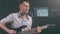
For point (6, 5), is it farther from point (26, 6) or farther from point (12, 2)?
point (26, 6)

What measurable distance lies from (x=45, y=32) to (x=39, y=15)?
9.4 inches

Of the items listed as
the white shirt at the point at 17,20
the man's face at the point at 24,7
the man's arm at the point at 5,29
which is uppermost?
the man's face at the point at 24,7

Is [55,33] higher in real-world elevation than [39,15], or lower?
lower

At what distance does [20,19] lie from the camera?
1944 millimetres

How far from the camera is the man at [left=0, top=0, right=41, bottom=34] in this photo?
192cm

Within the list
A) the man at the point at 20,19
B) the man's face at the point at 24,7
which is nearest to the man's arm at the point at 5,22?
the man at the point at 20,19

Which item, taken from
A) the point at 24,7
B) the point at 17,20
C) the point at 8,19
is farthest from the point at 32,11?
the point at 8,19

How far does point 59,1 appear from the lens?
196cm

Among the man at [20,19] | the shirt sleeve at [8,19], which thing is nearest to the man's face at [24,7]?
the man at [20,19]

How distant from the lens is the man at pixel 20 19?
192 cm

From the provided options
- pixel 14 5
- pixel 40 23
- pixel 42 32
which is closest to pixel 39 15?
pixel 40 23

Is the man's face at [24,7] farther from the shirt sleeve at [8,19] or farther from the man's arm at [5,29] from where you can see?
the man's arm at [5,29]

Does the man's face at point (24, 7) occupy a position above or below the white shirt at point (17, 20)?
above

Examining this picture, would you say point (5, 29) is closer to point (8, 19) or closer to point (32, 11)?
point (8, 19)
